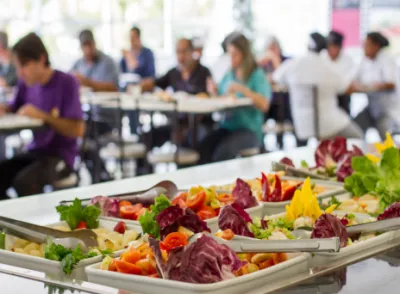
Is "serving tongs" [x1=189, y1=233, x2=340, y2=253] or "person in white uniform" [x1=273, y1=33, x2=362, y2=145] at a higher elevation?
"serving tongs" [x1=189, y1=233, x2=340, y2=253]

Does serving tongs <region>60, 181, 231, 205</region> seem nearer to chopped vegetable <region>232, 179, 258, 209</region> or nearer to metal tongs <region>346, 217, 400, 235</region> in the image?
chopped vegetable <region>232, 179, 258, 209</region>

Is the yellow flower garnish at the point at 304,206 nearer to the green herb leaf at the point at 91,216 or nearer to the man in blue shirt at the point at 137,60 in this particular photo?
the green herb leaf at the point at 91,216

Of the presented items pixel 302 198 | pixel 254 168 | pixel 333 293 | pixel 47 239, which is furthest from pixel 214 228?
pixel 254 168

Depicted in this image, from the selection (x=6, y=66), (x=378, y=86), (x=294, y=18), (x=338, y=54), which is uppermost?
(x=294, y=18)

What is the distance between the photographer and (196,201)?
1.69 meters

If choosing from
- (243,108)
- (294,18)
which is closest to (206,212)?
(243,108)

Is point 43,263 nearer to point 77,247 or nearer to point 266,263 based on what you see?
point 77,247

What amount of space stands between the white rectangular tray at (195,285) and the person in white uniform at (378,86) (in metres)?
6.61

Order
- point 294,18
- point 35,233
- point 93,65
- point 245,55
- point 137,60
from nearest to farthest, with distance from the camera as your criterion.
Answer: point 35,233 < point 245,55 < point 93,65 < point 137,60 < point 294,18

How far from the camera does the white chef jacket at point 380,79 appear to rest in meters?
7.88

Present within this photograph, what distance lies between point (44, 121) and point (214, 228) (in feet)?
10.6

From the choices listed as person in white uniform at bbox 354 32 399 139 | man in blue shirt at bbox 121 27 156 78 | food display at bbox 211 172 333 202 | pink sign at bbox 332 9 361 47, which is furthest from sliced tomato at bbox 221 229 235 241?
pink sign at bbox 332 9 361 47

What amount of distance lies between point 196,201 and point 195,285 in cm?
59

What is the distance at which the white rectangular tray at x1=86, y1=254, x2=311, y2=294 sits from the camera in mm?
1112
